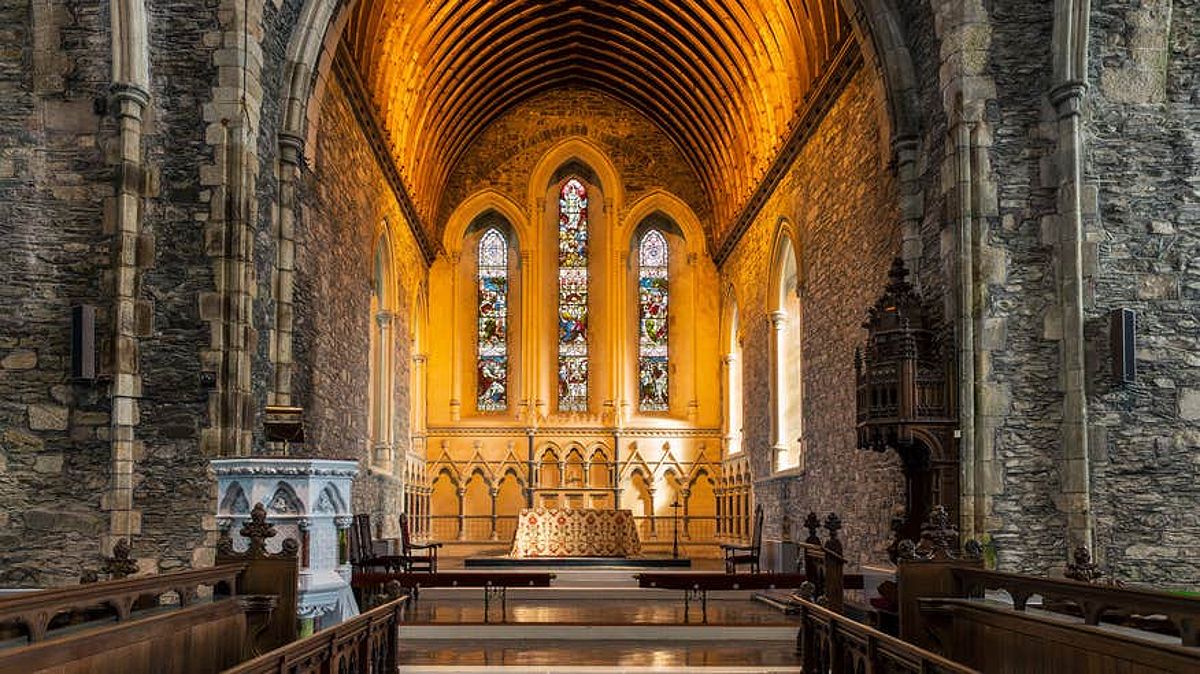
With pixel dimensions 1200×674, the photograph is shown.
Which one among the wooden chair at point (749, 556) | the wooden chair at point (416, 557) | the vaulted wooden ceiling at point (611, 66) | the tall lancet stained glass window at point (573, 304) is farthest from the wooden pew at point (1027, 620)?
the tall lancet stained glass window at point (573, 304)

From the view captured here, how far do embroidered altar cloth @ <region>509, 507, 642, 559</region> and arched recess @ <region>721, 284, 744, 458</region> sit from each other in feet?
12.3

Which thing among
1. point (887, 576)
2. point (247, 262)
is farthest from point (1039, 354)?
point (247, 262)

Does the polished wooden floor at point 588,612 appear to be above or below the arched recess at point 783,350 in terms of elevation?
below

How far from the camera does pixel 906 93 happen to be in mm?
10578

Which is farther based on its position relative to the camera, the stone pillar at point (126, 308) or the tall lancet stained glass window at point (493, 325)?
the tall lancet stained glass window at point (493, 325)

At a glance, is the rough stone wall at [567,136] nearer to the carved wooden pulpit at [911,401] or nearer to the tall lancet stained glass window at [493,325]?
the tall lancet stained glass window at [493,325]

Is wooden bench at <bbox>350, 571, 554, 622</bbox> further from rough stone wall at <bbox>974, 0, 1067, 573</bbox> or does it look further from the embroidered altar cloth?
the embroidered altar cloth

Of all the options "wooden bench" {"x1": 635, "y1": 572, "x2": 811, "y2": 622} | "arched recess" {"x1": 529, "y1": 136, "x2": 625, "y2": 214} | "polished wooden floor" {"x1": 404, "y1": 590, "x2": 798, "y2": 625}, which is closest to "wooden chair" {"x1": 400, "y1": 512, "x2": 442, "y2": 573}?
"polished wooden floor" {"x1": 404, "y1": 590, "x2": 798, "y2": 625}

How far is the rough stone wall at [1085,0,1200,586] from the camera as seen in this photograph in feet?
28.6

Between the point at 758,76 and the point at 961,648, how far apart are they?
39.6ft

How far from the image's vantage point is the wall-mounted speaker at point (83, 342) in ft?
29.2

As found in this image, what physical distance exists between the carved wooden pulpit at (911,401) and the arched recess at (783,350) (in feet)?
23.6

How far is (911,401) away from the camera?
9.09m

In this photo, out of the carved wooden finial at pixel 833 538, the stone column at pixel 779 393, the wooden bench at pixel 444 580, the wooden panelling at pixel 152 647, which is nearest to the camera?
the wooden panelling at pixel 152 647
